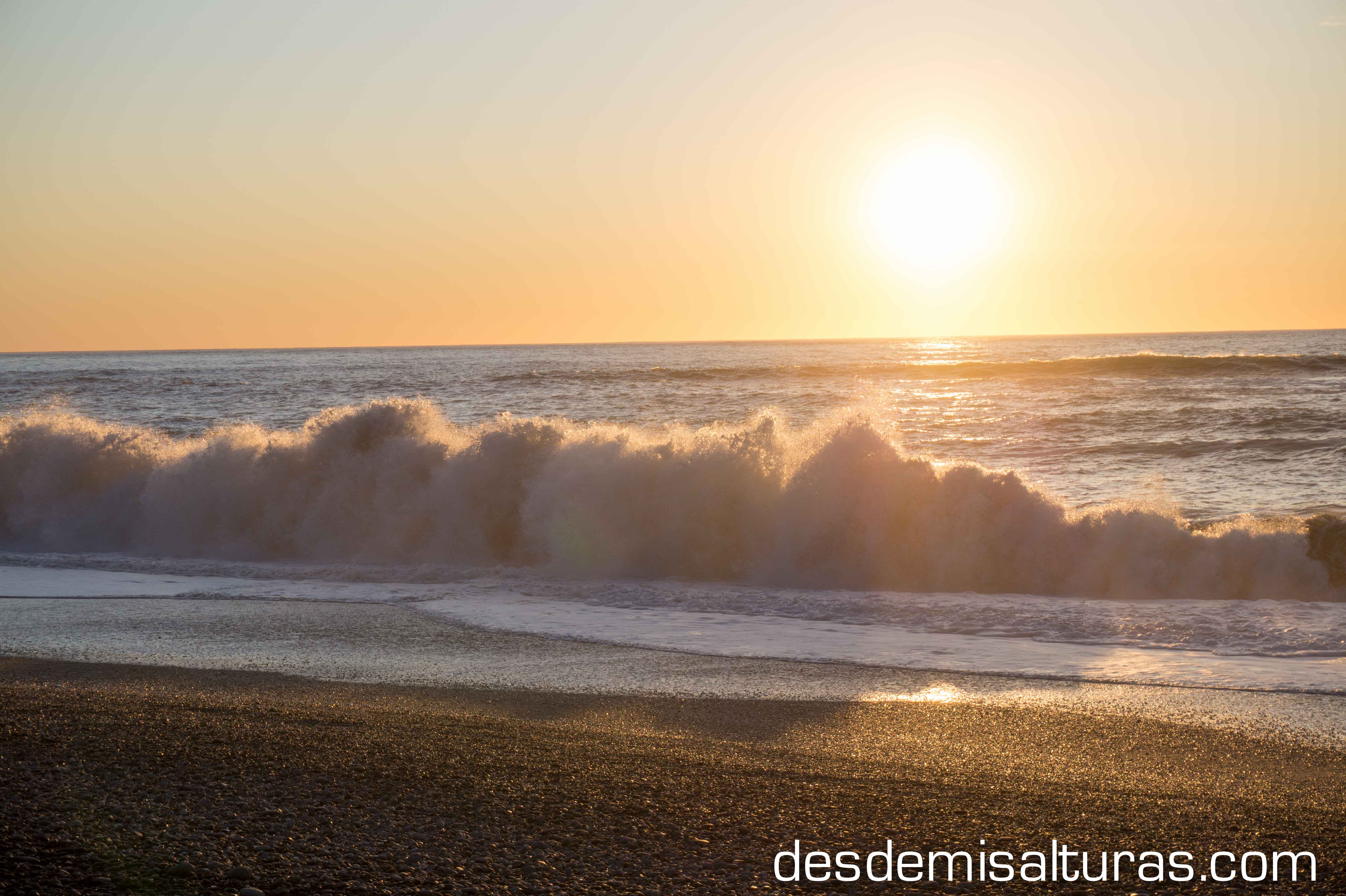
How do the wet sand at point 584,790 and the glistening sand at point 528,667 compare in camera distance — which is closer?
the wet sand at point 584,790

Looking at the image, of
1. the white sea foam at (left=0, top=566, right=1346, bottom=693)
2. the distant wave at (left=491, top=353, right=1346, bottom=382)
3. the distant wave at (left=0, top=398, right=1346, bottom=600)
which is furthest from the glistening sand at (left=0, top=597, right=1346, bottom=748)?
the distant wave at (left=491, top=353, right=1346, bottom=382)

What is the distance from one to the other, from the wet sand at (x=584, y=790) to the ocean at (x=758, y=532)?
5.76 feet

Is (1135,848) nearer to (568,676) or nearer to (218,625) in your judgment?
(568,676)

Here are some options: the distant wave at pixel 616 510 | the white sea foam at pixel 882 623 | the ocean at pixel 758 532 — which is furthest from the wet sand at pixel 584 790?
the distant wave at pixel 616 510

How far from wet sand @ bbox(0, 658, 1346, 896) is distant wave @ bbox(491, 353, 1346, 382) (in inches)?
1255

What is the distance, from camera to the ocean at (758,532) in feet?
23.9

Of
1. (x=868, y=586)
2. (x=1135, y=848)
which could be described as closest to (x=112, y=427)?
(x=868, y=586)

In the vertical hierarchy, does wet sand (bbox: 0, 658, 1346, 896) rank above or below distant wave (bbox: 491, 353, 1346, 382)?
below

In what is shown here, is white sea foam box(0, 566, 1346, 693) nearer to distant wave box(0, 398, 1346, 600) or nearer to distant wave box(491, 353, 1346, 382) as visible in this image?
distant wave box(0, 398, 1346, 600)

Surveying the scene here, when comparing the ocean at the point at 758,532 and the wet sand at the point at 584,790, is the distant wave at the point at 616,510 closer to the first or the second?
the ocean at the point at 758,532

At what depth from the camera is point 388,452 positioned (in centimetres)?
1278

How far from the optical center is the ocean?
7.29m

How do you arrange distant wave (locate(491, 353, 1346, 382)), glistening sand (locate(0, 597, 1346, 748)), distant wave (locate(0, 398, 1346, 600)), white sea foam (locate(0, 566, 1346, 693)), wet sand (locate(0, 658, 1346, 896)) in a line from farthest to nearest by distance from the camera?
distant wave (locate(491, 353, 1346, 382)) → distant wave (locate(0, 398, 1346, 600)) → white sea foam (locate(0, 566, 1346, 693)) → glistening sand (locate(0, 597, 1346, 748)) → wet sand (locate(0, 658, 1346, 896))

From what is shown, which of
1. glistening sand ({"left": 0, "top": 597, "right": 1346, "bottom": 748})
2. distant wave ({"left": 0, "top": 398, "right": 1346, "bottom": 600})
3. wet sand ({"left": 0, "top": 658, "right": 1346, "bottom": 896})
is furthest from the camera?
distant wave ({"left": 0, "top": 398, "right": 1346, "bottom": 600})
